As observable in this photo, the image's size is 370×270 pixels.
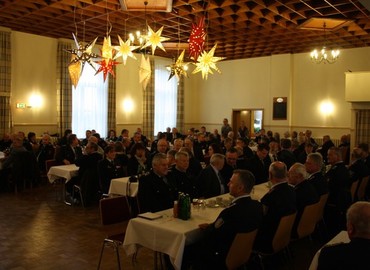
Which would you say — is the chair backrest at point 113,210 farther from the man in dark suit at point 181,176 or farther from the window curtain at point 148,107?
the window curtain at point 148,107

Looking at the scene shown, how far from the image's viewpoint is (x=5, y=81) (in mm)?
11734

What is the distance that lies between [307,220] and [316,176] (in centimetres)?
90

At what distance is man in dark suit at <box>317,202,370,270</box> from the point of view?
2174 millimetres

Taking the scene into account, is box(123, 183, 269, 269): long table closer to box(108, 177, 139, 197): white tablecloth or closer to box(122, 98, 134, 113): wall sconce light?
box(108, 177, 139, 197): white tablecloth

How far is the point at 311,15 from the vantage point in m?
10.3

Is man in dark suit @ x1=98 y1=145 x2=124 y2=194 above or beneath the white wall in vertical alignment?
beneath

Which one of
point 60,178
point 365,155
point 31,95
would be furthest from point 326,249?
point 31,95

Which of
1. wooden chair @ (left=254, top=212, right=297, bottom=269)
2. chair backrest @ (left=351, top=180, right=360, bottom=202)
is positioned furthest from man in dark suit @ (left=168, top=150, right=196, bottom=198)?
chair backrest @ (left=351, top=180, right=360, bottom=202)

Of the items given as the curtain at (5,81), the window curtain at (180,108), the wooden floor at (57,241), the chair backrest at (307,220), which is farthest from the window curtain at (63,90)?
the chair backrest at (307,220)

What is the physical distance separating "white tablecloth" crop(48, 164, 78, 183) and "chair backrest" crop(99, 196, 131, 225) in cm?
337

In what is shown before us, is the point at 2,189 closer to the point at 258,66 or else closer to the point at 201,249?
the point at 201,249

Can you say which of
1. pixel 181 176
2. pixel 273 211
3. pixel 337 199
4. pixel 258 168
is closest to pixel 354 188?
pixel 337 199

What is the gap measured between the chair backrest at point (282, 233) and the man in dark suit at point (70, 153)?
5.55 meters

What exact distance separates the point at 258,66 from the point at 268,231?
13374 millimetres
